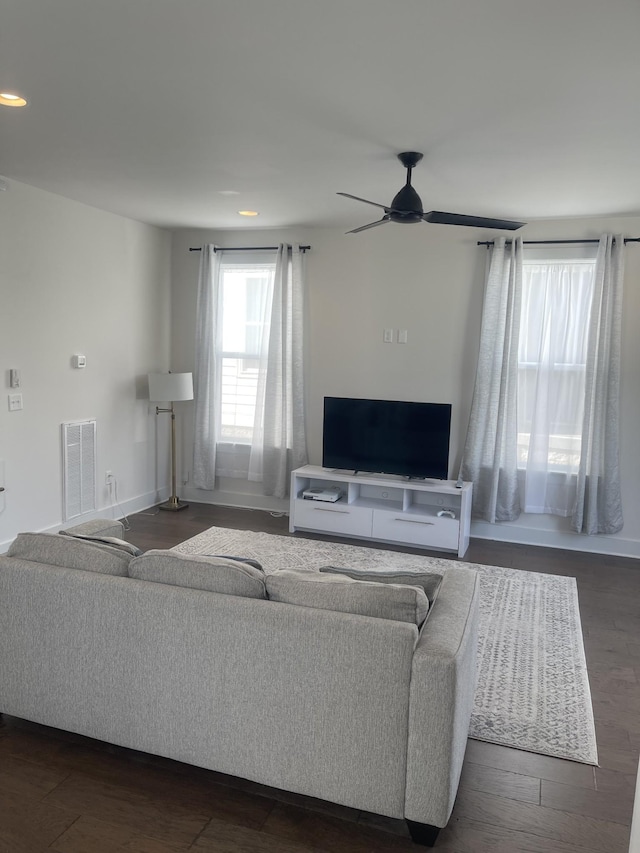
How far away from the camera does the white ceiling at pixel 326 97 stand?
6.68 ft

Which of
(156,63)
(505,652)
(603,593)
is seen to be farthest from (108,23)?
(603,593)

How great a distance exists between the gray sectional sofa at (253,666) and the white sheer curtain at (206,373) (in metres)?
3.65

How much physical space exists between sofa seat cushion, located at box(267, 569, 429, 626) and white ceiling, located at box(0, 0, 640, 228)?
184 centimetres

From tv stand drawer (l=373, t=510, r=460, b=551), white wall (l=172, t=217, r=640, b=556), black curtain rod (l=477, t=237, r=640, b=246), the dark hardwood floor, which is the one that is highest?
black curtain rod (l=477, t=237, r=640, b=246)

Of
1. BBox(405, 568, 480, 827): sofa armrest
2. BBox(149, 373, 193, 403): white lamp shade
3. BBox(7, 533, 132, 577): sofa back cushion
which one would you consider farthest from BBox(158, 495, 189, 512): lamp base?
BBox(405, 568, 480, 827): sofa armrest

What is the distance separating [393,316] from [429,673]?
158 inches

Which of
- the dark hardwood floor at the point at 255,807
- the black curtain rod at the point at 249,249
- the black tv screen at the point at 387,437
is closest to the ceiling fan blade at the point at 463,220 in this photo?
the black tv screen at the point at 387,437

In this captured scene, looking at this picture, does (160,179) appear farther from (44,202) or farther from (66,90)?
(66,90)

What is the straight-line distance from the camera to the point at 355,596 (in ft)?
6.92

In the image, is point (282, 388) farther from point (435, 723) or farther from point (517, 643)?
point (435, 723)

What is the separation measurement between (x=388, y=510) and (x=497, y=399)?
126cm

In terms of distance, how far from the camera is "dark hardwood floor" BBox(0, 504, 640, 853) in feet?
6.55

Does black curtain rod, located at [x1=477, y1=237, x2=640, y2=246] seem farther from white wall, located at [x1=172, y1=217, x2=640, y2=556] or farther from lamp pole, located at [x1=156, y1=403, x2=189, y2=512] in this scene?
lamp pole, located at [x1=156, y1=403, x2=189, y2=512]

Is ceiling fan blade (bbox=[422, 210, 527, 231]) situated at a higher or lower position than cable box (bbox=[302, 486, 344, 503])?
higher
